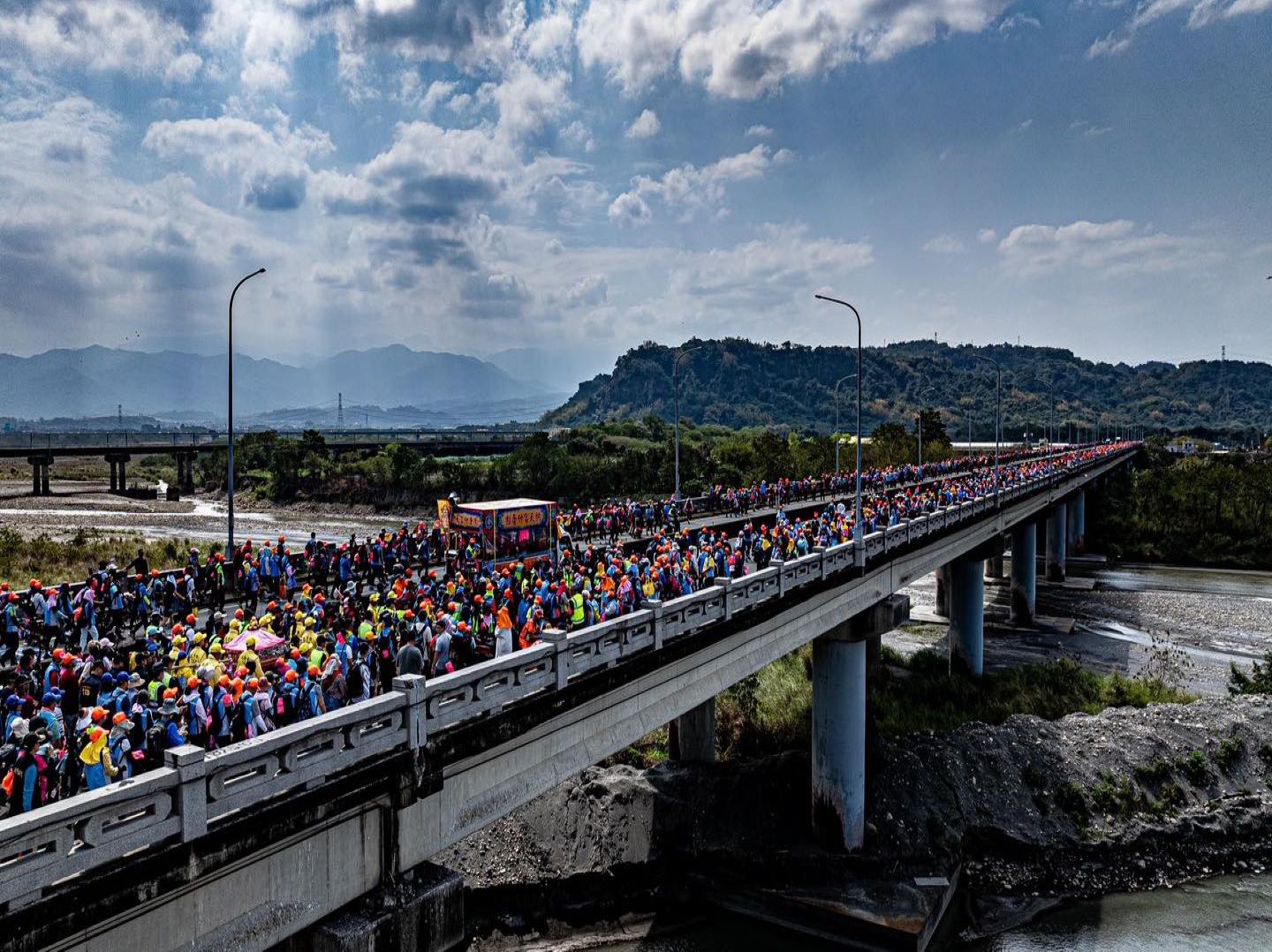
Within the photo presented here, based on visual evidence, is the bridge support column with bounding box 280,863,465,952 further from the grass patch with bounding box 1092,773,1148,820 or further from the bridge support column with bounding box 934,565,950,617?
the bridge support column with bounding box 934,565,950,617

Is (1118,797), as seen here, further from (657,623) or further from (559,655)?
(559,655)

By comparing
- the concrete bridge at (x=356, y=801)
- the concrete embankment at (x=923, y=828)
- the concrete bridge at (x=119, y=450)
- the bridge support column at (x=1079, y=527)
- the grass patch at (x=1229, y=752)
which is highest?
the concrete bridge at (x=119, y=450)

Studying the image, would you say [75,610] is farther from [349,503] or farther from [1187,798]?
[349,503]

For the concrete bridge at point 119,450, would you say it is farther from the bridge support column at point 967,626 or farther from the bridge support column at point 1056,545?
the bridge support column at point 967,626

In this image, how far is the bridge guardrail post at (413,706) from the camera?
38.8 ft

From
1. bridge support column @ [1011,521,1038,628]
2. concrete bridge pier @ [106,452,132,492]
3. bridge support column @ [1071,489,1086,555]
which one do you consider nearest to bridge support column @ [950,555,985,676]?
bridge support column @ [1011,521,1038,628]

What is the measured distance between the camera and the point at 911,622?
5575cm

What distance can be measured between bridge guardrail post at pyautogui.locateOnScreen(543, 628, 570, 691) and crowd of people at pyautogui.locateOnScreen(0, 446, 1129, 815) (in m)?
1.03

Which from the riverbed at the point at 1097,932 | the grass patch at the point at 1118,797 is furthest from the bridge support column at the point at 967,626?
the riverbed at the point at 1097,932

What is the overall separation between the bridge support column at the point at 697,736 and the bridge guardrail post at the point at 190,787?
21786 millimetres

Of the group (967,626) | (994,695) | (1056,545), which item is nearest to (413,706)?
(994,695)

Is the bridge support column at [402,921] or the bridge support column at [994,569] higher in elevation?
the bridge support column at [402,921]

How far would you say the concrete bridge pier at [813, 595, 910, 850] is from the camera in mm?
26531

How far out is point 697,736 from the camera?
3017 centimetres
